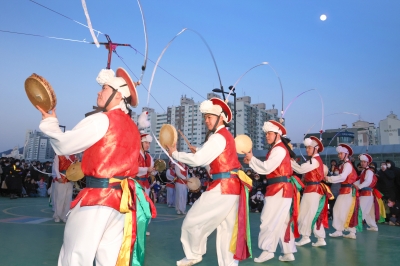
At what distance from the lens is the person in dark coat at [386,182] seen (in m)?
10.5

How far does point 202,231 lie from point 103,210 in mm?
1980

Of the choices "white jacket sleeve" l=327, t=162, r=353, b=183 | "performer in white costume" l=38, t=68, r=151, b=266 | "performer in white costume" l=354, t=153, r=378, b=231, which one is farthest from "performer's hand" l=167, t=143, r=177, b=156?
"performer in white costume" l=354, t=153, r=378, b=231

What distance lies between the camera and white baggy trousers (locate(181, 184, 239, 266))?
13.8ft

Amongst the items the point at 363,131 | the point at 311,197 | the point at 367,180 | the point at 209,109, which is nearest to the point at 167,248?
the point at 209,109

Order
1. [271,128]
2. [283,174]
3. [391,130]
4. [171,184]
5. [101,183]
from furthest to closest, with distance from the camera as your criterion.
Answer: [391,130] < [171,184] < [271,128] < [283,174] < [101,183]

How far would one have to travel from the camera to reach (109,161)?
Result: 8.73ft

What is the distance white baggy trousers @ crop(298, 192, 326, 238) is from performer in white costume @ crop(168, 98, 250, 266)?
2684 mm

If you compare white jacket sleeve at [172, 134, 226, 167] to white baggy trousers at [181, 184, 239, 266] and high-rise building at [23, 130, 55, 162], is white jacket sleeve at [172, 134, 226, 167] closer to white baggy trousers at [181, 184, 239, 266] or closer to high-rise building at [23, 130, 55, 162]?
white baggy trousers at [181, 184, 239, 266]

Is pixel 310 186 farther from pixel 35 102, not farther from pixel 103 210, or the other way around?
pixel 35 102

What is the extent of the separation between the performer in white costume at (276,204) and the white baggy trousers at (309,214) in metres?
1.29

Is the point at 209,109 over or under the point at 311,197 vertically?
over

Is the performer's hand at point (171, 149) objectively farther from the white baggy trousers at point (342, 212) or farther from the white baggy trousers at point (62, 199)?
the white baggy trousers at point (62, 199)

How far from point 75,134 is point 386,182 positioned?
10.7m

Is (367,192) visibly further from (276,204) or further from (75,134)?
(75,134)
